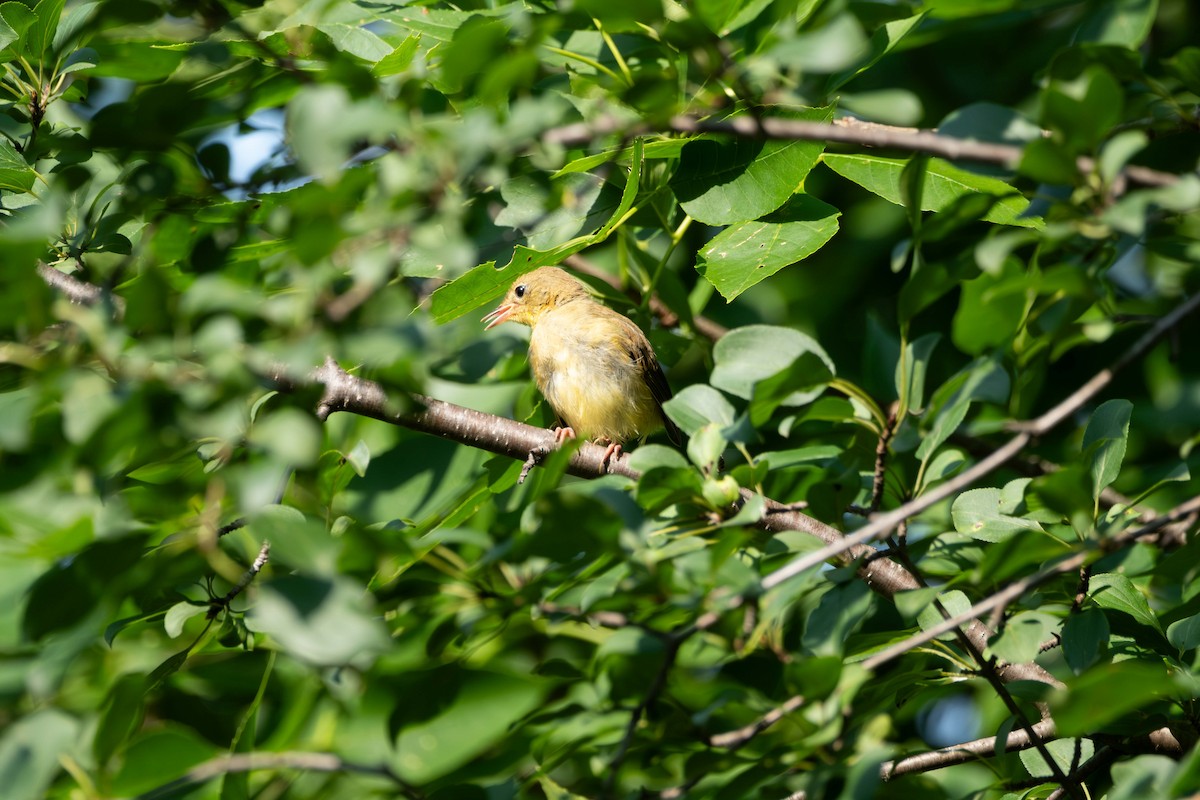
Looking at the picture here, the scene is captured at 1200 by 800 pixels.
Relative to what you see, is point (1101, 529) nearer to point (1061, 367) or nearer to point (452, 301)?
point (452, 301)

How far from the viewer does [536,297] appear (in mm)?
6117

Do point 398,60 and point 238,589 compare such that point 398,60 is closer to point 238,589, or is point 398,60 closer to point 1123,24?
point 238,589

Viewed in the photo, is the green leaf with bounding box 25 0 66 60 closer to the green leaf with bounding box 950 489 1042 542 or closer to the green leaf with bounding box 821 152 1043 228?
the green leaf with bounding box 821 152 1043 228

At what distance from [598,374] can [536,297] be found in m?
0.92

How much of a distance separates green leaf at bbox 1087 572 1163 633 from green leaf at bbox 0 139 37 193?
3197 mm

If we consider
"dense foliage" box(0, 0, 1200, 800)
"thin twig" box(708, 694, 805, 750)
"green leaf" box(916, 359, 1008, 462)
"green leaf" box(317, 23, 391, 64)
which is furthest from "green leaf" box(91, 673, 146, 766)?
"green leaf" box(317, 23, 391, 64)

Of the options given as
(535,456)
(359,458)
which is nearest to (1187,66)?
(535,456)

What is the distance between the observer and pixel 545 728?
2510mm

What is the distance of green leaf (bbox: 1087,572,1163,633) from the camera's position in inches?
108

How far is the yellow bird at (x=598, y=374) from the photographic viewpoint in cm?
537

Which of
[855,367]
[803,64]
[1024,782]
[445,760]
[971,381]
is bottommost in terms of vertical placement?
[445,760]

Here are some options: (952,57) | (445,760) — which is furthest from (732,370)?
(952,57)

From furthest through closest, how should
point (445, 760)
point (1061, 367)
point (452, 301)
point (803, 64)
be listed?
1. point (1061, 367)
2. point (445, 760)
3. point (452, 301)
4. point (803, 64)

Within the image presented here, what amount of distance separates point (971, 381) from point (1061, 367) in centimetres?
341
